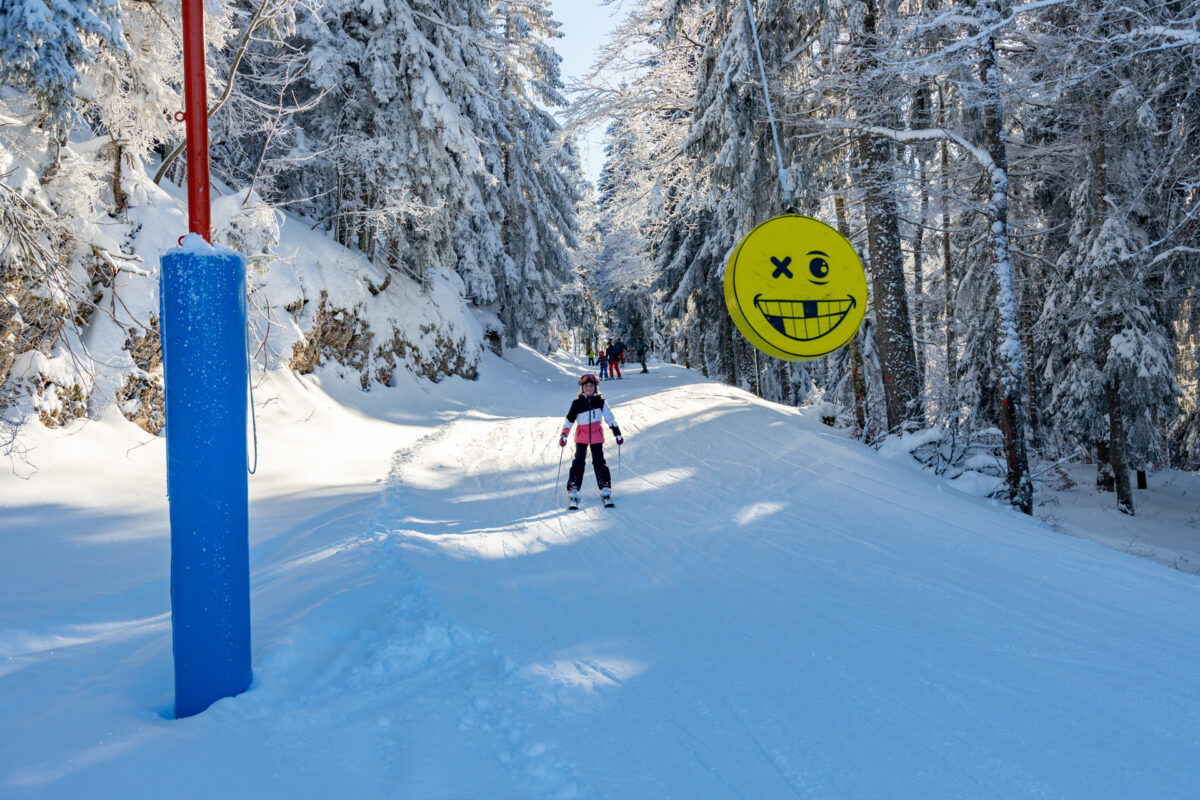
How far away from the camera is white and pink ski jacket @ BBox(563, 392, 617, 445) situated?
344 inches

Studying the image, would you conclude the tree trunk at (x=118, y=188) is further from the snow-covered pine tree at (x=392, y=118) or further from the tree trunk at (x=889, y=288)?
the tree trunk at (x=889, y=288)

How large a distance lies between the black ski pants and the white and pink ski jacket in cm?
9

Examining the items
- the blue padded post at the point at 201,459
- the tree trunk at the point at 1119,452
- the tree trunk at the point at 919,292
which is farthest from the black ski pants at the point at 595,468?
the tree trunk at the point at 1119,452

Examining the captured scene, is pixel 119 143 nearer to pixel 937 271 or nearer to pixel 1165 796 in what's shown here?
pixel 1165 796

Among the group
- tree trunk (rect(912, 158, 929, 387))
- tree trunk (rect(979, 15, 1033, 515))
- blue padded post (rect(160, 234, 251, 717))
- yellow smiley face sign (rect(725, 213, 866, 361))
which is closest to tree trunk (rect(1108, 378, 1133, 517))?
tree trunk (rect(912, 158, 929, 387))

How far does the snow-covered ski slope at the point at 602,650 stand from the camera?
2.58 metres

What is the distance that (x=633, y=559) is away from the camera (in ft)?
19.3

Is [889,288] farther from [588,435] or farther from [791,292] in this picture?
[791,292]

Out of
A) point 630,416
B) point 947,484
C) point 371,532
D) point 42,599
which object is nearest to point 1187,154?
point 947,484

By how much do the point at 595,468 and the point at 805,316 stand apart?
4.76 meters

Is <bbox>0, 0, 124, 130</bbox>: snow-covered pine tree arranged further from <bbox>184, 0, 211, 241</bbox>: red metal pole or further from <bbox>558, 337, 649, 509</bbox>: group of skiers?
<bbox>558, 337, 649, 509</bbox>: group of skiers

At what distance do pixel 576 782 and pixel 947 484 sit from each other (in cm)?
847

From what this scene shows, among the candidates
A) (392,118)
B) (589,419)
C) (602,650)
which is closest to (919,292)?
(392,118)

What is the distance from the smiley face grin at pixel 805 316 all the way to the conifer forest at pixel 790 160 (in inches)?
39.5
